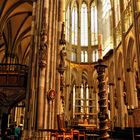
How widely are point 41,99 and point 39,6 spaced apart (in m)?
6.11

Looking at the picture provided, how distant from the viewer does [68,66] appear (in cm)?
3088

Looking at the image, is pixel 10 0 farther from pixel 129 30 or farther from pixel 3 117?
pixel 129 30

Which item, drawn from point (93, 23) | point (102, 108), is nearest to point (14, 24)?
point (93, 23)

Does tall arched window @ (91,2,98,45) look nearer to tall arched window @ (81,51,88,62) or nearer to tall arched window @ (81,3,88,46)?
tall arched window @ (81,3,88,46)

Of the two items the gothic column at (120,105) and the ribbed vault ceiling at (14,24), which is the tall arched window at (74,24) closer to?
the gothic column at (120,105)

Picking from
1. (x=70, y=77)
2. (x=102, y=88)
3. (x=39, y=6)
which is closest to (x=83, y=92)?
(x=70, y=77)

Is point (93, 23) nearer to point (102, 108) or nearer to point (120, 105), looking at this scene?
point (120, 105)

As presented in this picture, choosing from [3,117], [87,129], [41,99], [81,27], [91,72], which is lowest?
[87,129]

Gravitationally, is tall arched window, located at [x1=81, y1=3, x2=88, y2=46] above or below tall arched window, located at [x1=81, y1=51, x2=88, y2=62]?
above

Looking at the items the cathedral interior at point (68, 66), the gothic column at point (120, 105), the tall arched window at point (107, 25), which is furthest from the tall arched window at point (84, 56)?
the gothic column at point (120, 105)

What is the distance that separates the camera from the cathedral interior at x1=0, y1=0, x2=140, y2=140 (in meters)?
10.6

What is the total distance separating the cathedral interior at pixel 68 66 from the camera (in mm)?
10578

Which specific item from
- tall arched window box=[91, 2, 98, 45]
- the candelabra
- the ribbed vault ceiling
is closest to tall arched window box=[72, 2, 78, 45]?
tall arched window box=[91, 2, 98, 45]

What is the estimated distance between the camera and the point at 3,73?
49.3ft
